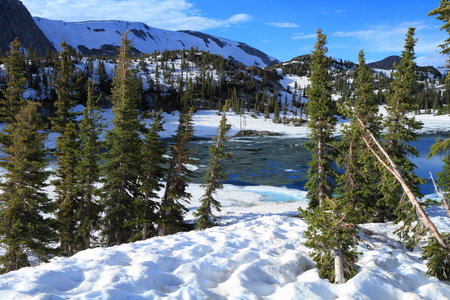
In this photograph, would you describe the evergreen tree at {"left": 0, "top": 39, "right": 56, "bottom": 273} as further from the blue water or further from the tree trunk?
the blue water

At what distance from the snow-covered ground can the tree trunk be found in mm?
236

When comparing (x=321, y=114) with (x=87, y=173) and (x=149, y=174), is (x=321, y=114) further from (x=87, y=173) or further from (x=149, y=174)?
(x=87, y=173)

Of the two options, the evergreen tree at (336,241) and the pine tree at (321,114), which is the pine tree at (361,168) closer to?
the pine tree at (321,114)

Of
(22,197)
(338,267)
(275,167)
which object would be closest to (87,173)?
(22,197)

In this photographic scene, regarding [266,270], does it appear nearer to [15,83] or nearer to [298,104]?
[15,83]

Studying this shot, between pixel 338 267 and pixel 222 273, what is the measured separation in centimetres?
272

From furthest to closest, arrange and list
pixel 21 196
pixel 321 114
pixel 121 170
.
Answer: pixel 321 114
pixel 121 170
pixel 21 196

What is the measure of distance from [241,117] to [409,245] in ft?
396

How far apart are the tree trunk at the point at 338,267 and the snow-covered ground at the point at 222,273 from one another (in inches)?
9.3

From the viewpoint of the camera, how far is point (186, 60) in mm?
189625

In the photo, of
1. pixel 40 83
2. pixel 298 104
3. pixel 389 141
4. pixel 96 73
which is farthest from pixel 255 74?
pixel 389 141

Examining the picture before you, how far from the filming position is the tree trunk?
18.5ft

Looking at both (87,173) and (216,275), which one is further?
(87,173)

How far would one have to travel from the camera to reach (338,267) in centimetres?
578
